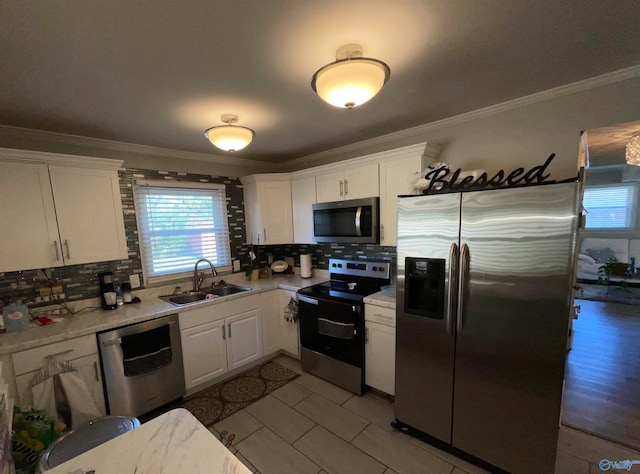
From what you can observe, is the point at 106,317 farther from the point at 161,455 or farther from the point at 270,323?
the point at 161,455

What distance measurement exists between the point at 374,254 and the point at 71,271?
285cm

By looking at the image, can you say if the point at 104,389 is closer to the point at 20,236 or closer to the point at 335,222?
the point at 20,236

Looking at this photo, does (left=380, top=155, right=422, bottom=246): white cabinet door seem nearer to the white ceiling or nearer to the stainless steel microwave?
the stainless steel microwave

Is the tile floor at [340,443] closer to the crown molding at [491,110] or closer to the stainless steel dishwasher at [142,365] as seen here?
the stainless steel dishwasher at [142,365]

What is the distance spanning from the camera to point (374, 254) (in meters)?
2.92

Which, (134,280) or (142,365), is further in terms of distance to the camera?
(134,280)

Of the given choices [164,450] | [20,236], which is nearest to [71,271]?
[20,236]

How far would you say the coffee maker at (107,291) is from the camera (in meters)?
2.37

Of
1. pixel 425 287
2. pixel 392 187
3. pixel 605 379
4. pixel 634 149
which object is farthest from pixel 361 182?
pixel 605 379

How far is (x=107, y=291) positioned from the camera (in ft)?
7.90

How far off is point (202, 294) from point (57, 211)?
4.77 ft

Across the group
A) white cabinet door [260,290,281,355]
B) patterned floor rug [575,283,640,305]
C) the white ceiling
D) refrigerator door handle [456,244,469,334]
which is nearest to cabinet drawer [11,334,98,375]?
white cabinet door [260,290,281,355]

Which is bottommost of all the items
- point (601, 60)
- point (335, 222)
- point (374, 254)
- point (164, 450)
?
point (164, 450)

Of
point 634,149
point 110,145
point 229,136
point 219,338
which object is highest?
point 110,145
